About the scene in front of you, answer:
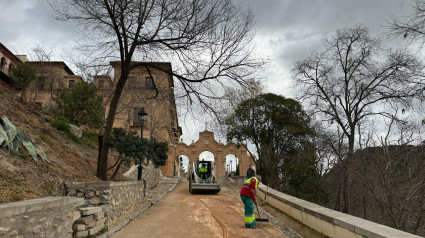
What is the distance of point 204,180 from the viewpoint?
16859 millimetres

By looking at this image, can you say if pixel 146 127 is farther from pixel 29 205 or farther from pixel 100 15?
pixel 29 205

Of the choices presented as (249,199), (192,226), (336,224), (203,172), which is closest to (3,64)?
(203,172)

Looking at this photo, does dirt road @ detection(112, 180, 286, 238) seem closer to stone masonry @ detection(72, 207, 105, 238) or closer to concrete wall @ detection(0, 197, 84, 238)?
stone masonry @ detection(72, 207, 105, 238)

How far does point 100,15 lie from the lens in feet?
28.6

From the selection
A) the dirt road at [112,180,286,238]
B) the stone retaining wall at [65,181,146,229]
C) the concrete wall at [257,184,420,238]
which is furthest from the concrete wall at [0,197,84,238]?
the concrete wall at [257,184,420,238]

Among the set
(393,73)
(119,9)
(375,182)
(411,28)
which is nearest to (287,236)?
(411,28)

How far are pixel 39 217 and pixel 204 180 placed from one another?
1337 centimetres

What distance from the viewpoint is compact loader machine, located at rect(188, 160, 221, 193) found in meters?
15.9

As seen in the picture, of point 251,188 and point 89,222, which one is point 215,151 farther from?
point 89,222

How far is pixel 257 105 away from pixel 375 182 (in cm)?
1229

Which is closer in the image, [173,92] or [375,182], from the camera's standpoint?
[173,92]

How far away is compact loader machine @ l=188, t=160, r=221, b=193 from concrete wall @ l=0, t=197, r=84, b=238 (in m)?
11.0

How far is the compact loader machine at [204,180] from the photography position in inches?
626

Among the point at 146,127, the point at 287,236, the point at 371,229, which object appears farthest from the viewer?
the point at 146,127
